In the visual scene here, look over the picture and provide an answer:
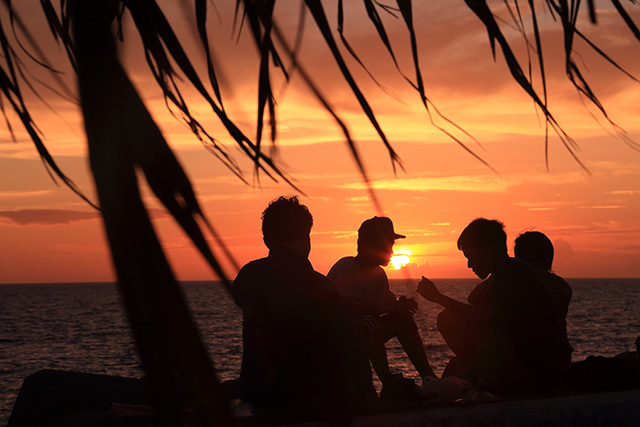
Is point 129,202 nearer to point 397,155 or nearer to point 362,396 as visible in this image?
point 397,155

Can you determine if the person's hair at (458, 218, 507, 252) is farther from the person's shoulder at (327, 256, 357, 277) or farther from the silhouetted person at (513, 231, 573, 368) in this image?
the person's shoulder at (327, 256, 357, 277)

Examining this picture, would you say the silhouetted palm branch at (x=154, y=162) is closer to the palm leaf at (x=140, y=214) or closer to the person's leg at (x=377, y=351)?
the palm leaf at (x=140, y=214)

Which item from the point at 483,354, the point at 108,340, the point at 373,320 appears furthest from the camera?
the point at 108,340

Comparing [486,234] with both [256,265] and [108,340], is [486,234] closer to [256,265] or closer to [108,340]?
[256,265]

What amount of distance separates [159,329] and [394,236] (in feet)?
17.6

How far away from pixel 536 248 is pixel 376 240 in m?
1.18

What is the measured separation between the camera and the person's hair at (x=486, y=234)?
15.1ft

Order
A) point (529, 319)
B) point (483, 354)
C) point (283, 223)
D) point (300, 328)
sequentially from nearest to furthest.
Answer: point (300, 328) → point (283, 223) → point (529, 319) → point (483, 354)

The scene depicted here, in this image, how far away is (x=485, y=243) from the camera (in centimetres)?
463

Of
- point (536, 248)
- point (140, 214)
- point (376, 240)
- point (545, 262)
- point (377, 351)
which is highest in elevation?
point (140, 214)

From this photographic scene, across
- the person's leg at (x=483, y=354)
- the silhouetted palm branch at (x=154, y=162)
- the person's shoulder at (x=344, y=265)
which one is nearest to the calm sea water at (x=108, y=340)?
the person's shoulder at (x=344, y=265)

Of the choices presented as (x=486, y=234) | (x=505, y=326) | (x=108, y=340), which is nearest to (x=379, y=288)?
(x=486, y=234)

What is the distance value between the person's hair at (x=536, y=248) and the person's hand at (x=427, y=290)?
0.83m

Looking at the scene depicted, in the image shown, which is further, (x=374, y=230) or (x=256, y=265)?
(x=374, y=230)
